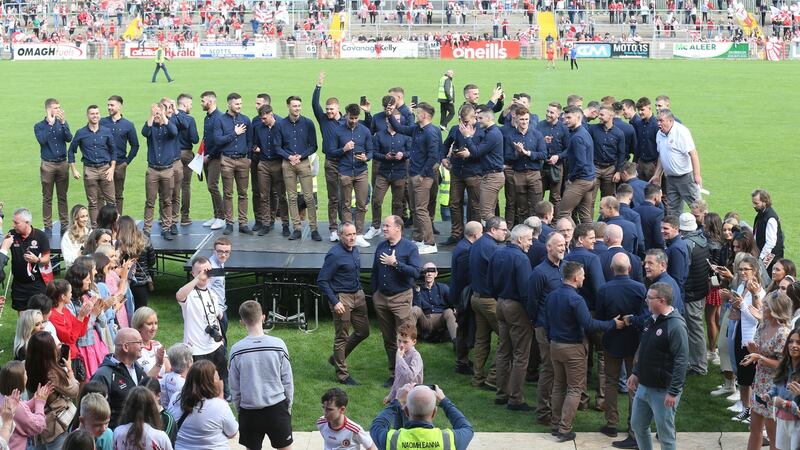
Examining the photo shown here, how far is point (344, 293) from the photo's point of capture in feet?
41.2

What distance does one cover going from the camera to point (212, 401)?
825cm

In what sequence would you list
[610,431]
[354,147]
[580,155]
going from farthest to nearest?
[354,147] → [580,155] → [610,431]

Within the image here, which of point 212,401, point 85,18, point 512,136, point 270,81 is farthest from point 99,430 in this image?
point 85,18

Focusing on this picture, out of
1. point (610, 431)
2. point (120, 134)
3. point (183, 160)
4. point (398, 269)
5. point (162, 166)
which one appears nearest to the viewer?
point (610, 431)

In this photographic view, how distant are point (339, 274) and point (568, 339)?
2.96 metres

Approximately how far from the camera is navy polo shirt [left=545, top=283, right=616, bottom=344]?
10516 millimetres

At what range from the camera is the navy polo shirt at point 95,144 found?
17.1m

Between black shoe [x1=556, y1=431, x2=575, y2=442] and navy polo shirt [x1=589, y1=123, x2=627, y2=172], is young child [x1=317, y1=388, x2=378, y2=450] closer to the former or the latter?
black shoe [x1=556, y1=431, x2=575, y2=442]

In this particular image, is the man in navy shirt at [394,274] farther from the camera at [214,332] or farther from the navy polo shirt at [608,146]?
the navy polo shirt at [608,146]

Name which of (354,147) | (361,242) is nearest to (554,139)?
(354,147)

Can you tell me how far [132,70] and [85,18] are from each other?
2349 cm

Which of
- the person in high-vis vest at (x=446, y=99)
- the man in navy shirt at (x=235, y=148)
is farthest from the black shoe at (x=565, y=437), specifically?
the person in high-vis vest at (x=446, y=99)

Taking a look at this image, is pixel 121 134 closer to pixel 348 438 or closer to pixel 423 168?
pixel 423 168

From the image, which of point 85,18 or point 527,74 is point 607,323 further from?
point 85,18
